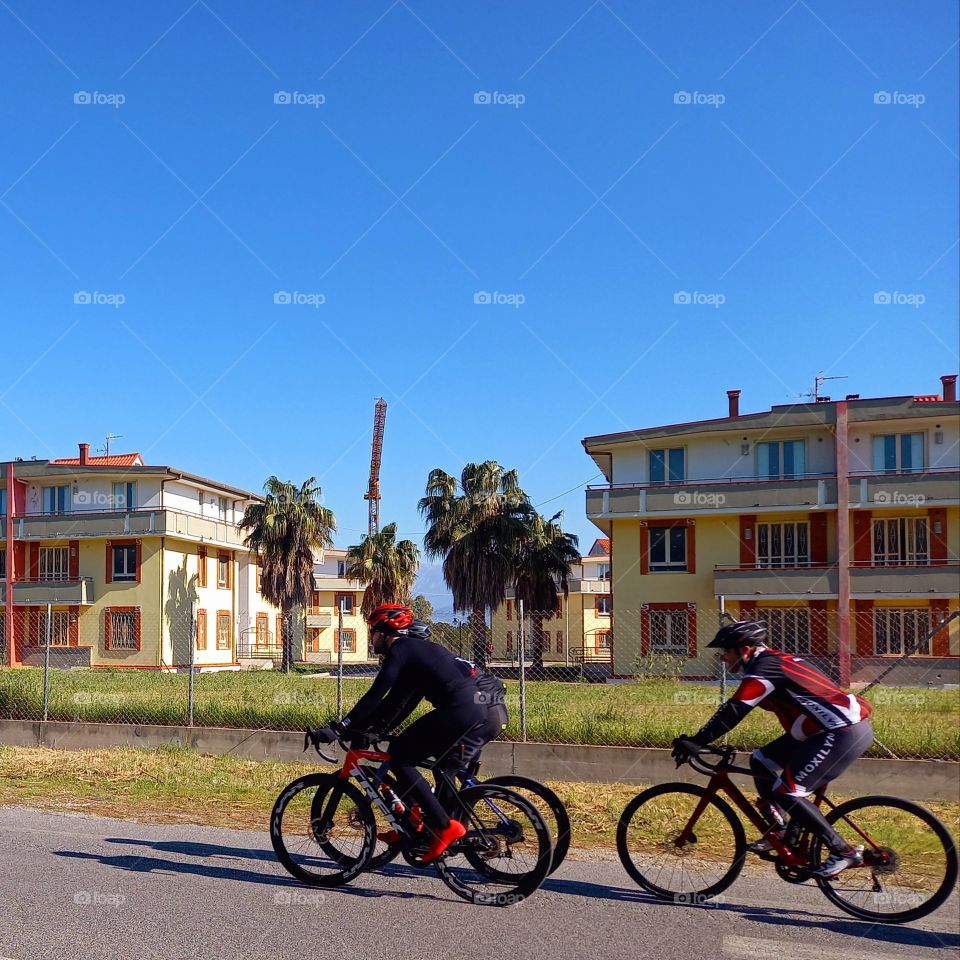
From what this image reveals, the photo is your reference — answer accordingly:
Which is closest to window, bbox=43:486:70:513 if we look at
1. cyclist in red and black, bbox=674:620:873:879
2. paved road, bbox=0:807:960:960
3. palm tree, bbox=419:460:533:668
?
palm tree, bbox=419:460:533:668

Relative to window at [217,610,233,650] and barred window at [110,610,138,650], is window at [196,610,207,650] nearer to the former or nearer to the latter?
window at [217,610,233,650]

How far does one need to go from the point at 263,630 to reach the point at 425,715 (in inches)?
2240

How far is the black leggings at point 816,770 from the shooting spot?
607 centimetres

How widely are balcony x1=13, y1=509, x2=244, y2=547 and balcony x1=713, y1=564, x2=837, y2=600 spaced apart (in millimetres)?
26545

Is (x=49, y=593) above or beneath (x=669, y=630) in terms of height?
above

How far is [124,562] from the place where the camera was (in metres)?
51.3

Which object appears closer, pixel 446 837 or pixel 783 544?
pixel 446 837

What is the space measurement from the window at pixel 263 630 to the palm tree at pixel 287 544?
30.1ft

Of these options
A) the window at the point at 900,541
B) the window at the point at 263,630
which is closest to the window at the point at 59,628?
the window at the point at 263,630

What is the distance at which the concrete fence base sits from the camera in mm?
10859

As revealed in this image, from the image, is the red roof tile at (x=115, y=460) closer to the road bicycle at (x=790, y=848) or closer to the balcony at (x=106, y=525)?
the balcony at (x=106, y=525)

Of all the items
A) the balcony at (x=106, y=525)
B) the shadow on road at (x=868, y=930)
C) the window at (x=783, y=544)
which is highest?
the balcony at (x=106, y=525)

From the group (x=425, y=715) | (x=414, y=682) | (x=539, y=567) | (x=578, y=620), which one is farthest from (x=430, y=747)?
(x=578, y=620)

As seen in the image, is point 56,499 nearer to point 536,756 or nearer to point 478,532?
point 478,532
